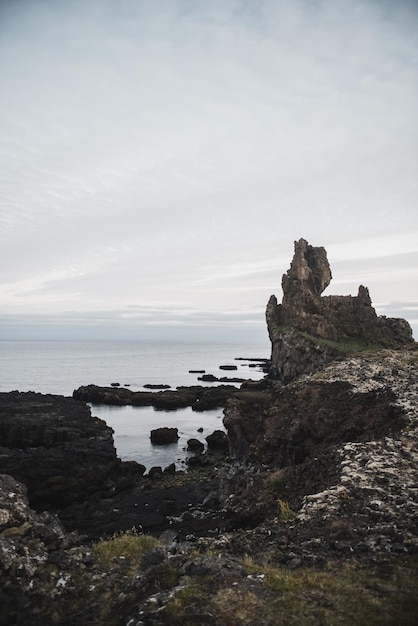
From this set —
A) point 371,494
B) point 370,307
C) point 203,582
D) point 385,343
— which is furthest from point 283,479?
point 370,307

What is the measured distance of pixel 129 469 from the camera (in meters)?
41.4

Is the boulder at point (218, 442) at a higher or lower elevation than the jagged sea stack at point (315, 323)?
lower

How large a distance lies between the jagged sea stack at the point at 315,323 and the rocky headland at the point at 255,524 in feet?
161

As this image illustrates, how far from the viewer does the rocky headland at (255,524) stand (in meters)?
8.71

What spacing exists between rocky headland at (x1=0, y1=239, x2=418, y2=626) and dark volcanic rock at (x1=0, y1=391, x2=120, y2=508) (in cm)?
20

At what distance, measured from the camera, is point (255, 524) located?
16.8 metres

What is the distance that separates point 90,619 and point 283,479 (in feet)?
34.0

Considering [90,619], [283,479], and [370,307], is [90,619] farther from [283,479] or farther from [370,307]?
[370,307]

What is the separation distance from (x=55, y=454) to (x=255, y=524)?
102 feet

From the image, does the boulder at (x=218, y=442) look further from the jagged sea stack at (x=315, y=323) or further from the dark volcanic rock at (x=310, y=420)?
the jagged sea stack at (x=315, y=323)

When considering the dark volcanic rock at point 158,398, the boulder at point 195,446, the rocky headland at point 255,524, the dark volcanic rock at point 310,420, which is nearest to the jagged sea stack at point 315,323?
the dark volcanic rock at point 158,398

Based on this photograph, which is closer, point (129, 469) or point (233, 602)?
point (233, 602)

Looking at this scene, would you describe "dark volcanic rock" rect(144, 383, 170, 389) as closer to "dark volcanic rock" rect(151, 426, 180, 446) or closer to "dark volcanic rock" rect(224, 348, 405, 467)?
"dark volcanic rock" rect(151, 426, 180, 446)

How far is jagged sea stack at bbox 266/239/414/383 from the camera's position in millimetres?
83312
